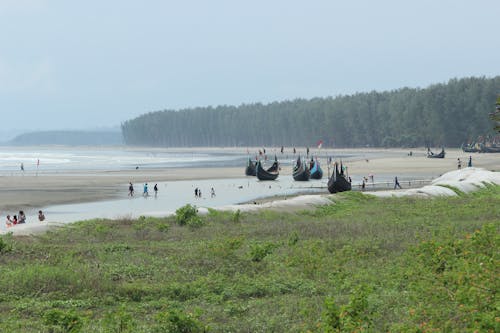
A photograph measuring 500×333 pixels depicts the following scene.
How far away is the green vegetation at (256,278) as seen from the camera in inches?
443

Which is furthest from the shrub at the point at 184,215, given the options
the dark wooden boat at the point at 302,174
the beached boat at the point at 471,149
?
the beached boat at the point at 471,149

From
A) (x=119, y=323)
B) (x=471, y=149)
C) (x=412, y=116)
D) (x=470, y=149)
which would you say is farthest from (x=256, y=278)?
(x=412, y=116)

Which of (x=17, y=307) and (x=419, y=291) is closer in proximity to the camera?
(x=419, y=291)

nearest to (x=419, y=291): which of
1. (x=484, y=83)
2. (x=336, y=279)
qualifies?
(x=336, y=279)

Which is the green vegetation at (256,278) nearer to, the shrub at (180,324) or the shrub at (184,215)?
the shrub at (180,324)

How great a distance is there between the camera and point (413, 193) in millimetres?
36938

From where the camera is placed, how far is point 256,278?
54.1 ft

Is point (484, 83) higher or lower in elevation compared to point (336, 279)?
higher

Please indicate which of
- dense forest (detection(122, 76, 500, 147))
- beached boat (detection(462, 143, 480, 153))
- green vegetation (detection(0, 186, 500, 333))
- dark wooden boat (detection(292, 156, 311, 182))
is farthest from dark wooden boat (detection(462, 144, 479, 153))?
green vegetation (detection(0, 186, 500, 333))

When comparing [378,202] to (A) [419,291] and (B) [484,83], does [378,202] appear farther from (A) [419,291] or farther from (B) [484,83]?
(B) [484,83]

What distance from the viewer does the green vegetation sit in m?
11.3

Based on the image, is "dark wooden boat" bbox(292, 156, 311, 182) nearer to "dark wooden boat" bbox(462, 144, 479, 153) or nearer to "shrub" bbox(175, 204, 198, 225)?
"shrub" bbox(175, 204, 198, 225)

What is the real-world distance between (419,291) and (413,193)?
25101 mm

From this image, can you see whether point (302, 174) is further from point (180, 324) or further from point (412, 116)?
point (412, 116)
